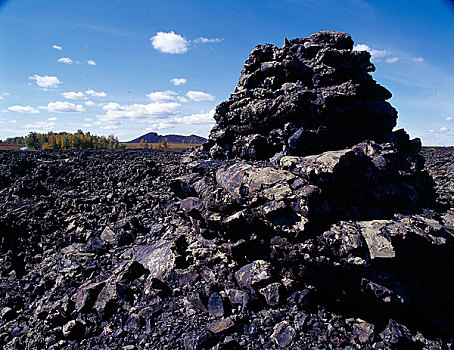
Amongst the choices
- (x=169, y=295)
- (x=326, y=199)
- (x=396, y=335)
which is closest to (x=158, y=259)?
(x=169, y=295)

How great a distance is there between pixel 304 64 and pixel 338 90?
2.81 metres

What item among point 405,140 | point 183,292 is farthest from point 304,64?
point 183,292

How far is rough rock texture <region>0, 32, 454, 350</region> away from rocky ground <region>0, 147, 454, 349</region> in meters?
0.04

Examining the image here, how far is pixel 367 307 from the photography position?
6.91 metres

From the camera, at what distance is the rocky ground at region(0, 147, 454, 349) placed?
257 inches

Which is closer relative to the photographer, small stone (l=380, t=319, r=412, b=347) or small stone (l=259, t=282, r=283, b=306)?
small stone (l=380, t=319, r=412, b=347)

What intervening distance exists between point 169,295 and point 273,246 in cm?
375

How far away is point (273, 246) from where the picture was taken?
26.9 feet

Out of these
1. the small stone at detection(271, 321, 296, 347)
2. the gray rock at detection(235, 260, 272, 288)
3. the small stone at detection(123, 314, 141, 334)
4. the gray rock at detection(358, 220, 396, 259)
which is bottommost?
the small stone at detection(123, 314, 141, 334)

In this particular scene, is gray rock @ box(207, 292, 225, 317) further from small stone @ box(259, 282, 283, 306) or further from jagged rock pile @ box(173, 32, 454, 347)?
small stone @ box(259, 282, 283, 306)

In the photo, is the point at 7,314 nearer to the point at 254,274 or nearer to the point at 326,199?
the point at 254,274

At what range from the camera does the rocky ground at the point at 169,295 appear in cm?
652

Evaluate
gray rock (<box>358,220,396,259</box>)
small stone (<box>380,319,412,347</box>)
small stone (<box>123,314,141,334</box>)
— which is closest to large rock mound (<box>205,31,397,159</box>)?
gray rock (<box>358,220,396,259</box>)

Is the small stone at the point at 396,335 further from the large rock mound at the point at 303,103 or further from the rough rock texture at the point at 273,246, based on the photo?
the large rock mound at the point at 303,103
